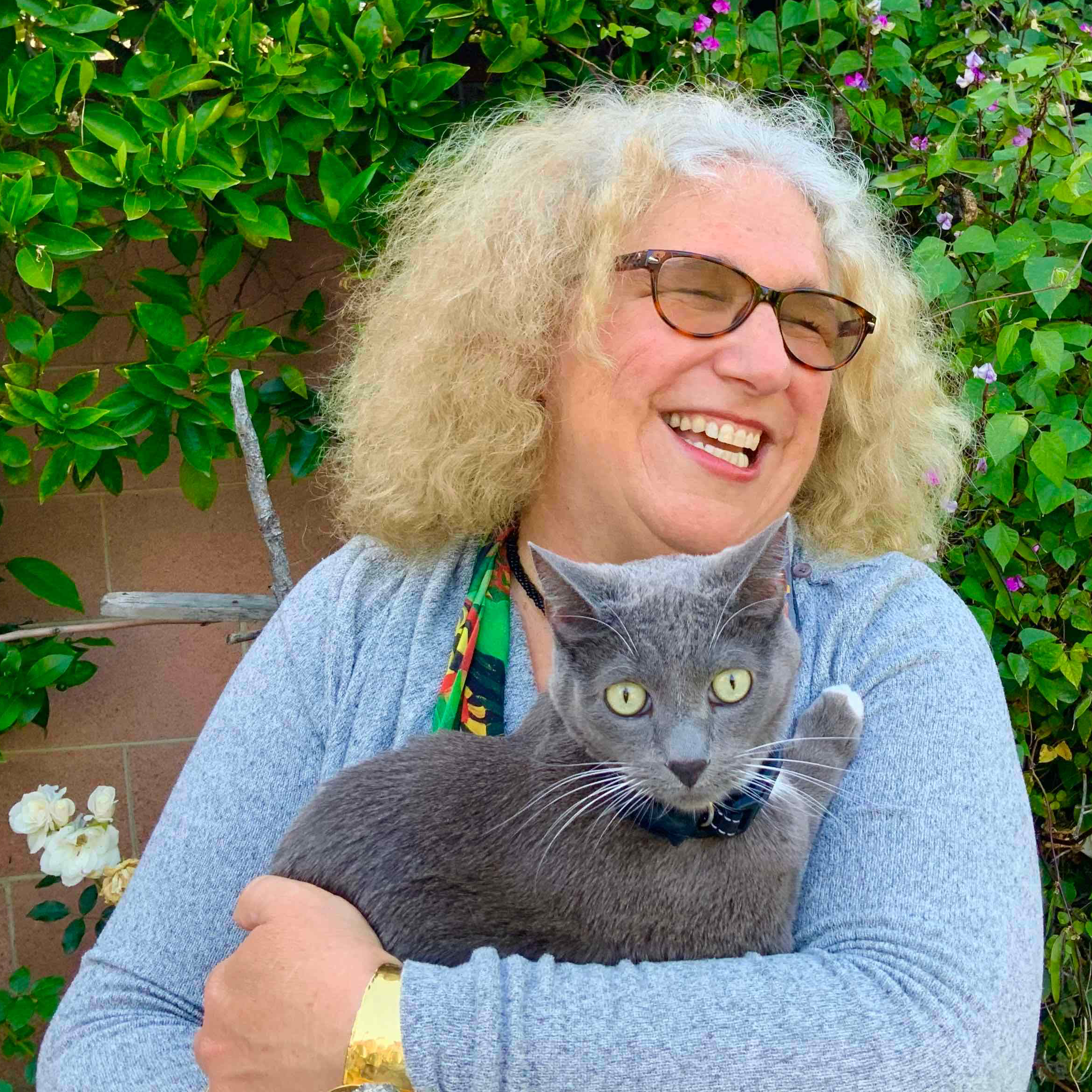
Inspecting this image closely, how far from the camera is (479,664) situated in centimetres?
155

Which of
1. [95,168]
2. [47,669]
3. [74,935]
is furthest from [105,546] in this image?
[95,168]

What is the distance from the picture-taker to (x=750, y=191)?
1555 millimetres

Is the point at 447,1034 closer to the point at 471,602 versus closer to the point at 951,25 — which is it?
the point at 471,602

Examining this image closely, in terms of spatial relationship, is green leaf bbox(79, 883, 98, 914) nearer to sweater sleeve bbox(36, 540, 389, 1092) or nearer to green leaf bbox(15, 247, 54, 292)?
sweater sleeve bbox(36, 540, 389, 1092)

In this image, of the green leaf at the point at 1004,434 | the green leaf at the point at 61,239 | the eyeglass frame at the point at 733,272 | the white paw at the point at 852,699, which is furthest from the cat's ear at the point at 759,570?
the green leaf at the point at 61,239

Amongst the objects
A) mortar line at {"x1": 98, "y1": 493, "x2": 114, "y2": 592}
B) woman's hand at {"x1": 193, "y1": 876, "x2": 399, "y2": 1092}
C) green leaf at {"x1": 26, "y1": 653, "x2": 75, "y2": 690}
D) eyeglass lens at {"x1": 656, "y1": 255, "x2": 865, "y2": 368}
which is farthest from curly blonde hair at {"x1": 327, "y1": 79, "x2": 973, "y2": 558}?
mortar line at {"x1": 98, "y1": 493, "x2": 114, "y2": 592}

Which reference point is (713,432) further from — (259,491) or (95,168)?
(95,168)

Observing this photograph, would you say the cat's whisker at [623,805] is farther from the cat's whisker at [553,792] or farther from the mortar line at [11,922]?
the mortar line at [11,922]

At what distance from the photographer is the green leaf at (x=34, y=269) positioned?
2.00 m

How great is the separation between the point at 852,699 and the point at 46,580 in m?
2.05

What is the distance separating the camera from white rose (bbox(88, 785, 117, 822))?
2.35 meters

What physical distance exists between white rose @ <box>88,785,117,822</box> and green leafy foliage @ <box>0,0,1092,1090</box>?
0.32 metres

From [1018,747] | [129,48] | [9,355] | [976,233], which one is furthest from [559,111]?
[1018,747]

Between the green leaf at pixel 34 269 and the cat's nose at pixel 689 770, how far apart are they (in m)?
1.61
